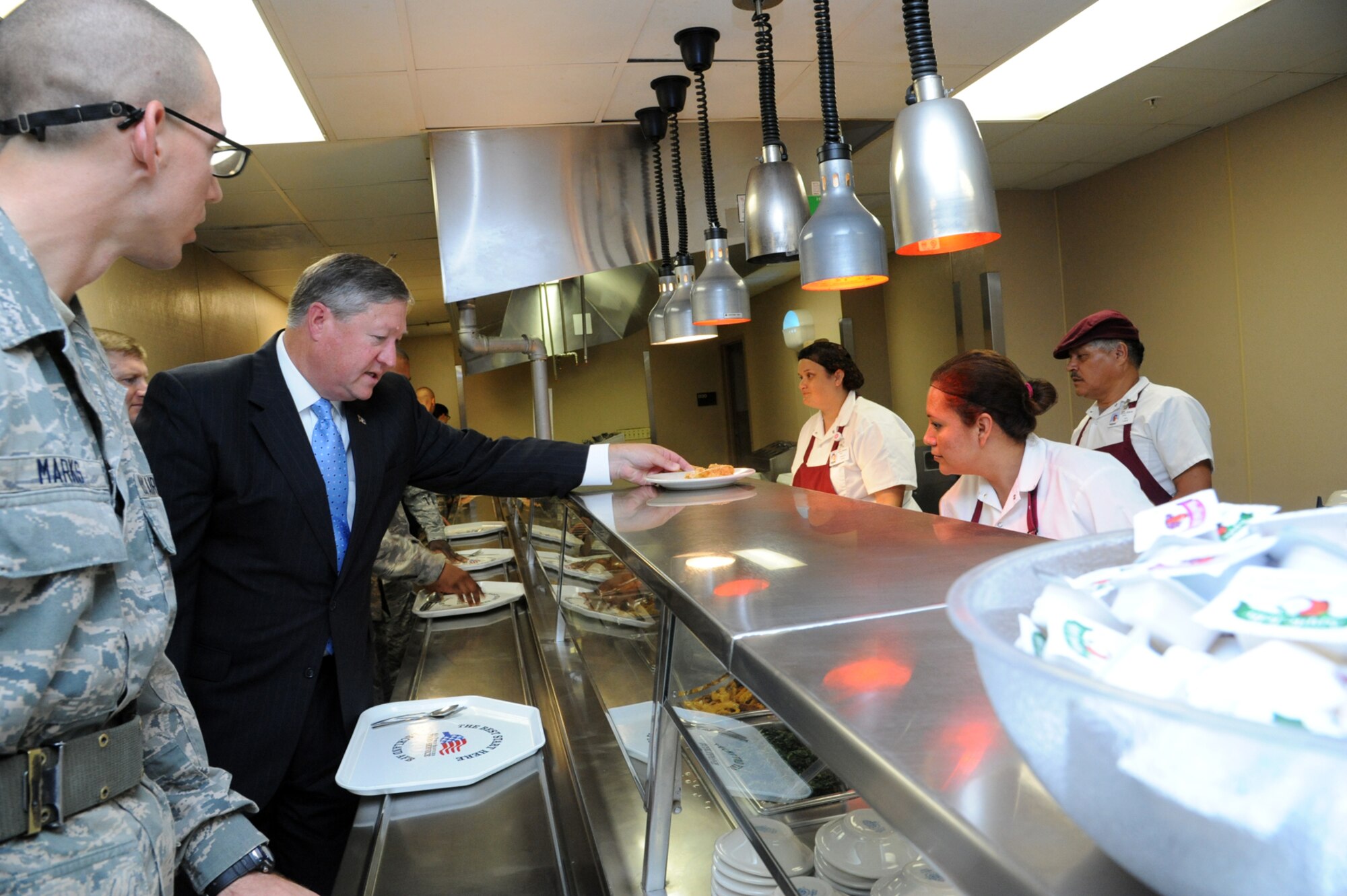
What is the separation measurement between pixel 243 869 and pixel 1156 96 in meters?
4.91

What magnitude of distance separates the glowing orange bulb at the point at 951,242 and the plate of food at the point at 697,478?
1.19 meters

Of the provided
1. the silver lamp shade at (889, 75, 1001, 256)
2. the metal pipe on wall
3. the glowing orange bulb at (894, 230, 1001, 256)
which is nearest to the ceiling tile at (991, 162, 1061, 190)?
the metal pipe on wall

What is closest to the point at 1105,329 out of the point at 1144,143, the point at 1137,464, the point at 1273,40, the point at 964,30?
the point at 1137,464

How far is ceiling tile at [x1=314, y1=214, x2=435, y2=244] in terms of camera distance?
5863 mm

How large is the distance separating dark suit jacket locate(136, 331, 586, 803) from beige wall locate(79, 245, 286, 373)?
271 centimetres

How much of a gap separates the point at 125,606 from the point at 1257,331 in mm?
5573

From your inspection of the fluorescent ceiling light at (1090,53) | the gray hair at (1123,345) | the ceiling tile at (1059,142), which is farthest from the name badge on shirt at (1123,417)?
the ceiling tile at (1059,142)

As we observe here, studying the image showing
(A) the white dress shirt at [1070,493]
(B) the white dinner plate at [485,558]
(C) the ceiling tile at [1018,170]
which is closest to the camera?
(A) the white dress shirt at [1070,493]

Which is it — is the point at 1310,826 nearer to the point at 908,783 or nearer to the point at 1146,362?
the point at 908,783

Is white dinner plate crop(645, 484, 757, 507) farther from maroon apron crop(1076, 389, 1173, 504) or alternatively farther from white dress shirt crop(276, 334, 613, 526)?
maroon apron crop(1076, 389, 1173, 504)

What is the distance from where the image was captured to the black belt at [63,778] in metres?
0.87

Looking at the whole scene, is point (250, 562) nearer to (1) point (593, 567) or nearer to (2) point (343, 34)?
(1) point (593, 567)

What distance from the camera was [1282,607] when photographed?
38cm

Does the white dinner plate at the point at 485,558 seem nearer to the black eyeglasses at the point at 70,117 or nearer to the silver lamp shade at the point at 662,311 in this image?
the silver lamp shade at the point at 662,311
